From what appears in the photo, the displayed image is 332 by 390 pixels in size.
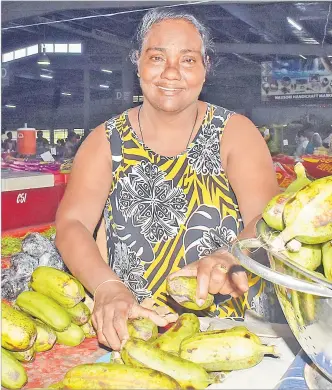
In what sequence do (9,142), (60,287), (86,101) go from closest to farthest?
1. (60,287)
2. (9,142)
3. (86,101)

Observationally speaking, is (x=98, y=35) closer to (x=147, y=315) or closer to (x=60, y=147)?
(x=60, y=147)

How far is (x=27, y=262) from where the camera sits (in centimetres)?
209

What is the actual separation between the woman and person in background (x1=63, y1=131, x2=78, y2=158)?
0.76 feet

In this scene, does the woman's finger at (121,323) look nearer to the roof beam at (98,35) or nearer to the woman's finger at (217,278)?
the woman's finger at (217,278)

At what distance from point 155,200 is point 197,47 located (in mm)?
591

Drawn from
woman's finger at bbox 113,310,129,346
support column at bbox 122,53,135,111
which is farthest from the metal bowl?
support column at bbox 122,53,135,111

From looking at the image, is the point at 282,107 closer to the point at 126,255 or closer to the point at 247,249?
the point at 126,255

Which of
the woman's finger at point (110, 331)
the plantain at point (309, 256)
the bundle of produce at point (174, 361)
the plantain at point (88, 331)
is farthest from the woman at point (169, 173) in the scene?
the plantain at point (309, 256)

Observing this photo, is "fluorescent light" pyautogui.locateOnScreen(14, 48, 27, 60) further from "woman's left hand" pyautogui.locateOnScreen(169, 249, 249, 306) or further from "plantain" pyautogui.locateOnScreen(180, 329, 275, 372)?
"plantain" pyautogui.locateOnScreen(180, 329, 275, 372)

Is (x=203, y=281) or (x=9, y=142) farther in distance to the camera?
(x=9, y=142)

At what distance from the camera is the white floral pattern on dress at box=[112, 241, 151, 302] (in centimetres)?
234

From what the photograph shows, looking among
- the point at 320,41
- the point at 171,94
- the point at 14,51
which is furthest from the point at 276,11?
the point at 14,51

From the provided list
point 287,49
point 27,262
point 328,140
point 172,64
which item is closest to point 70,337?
point 27,262

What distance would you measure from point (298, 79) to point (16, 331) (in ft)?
5.31
